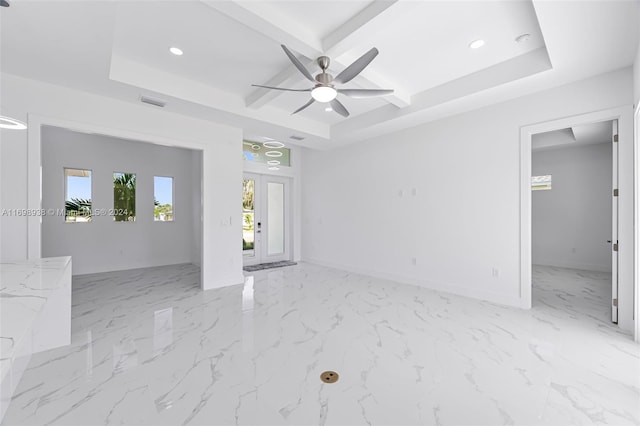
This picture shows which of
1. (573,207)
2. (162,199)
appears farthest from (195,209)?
(573,207)

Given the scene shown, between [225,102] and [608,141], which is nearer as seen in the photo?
[225,102]

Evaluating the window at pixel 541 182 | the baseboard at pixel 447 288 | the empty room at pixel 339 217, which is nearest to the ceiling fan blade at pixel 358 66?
the empty room at pixel 339 217

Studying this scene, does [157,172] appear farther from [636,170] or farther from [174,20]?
[636,170]

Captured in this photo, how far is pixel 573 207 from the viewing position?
22.2 feet

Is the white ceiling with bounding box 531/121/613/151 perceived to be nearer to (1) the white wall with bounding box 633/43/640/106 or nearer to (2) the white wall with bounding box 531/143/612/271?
(2) the white wall with bounding box 531/143/612/271

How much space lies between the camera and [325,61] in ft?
9.78

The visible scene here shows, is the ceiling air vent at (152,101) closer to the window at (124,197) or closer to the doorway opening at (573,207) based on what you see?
the window at (124,197)

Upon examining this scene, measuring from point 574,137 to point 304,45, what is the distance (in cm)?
649

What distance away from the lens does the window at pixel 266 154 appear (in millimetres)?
6832

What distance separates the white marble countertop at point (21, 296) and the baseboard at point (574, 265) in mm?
9228

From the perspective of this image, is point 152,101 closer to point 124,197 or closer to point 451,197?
point 124,197

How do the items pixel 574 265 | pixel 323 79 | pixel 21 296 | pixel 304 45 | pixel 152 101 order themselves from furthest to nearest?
1. pixel 574 265
2. pixel 152 101
3. pixel 323 79
4. pixel 304 45
5. pixel 21 296

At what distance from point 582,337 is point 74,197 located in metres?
8.77

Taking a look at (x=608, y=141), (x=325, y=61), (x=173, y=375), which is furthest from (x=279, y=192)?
(x=608, y=141)
